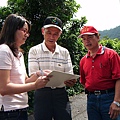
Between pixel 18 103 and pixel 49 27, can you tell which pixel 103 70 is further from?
pixel 18 103

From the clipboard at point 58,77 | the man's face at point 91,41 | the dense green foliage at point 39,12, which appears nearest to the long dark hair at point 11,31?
the clipboard at point 58,77

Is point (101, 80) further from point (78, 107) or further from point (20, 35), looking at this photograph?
point (78, 107)

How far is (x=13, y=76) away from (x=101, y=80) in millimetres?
1069

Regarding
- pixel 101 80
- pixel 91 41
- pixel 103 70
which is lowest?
pixel 101 80

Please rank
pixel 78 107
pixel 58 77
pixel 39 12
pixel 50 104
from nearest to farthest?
1. pixel 58 77
2. pixel 50 104
3. pixel 78 107
4. pixel 39 12

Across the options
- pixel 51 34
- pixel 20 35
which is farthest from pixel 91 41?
pixel 20 35

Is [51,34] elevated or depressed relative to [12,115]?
elevated

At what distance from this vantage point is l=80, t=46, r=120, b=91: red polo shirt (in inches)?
93.2

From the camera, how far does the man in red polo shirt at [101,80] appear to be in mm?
2350

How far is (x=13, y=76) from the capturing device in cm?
180

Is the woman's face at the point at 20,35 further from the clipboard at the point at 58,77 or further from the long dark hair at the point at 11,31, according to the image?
the clipboard at the point at 58,77

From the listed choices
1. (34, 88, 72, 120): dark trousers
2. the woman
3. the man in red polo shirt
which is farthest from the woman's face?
the man in red polo shirt

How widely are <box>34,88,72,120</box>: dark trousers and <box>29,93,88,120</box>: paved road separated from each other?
2.34 meters

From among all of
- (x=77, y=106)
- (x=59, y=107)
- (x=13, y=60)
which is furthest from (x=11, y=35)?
(x=77, y=106)
